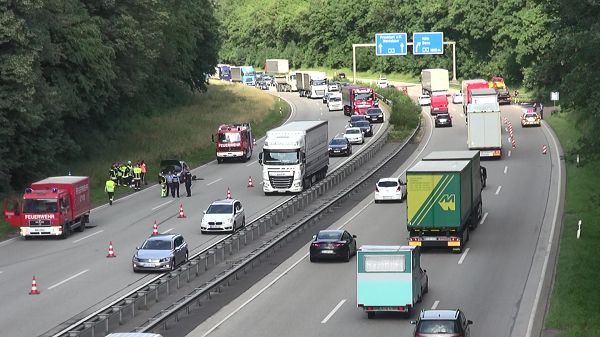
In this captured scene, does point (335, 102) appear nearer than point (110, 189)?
No

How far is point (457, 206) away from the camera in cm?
4716

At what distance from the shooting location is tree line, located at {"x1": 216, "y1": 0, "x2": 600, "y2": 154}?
4178cm

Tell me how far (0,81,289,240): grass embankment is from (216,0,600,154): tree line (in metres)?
24.4

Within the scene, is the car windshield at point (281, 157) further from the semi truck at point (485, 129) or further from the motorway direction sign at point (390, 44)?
the motorway direction sign at point (390, 44)

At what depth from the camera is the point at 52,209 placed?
175 ft

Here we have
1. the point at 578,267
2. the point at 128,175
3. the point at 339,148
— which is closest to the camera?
the point at 578,267

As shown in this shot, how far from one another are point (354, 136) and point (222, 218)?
38697mm

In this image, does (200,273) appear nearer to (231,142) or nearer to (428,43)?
(231,142)

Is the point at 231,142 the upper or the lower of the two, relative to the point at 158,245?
lower

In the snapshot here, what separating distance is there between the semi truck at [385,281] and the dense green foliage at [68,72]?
32608mm

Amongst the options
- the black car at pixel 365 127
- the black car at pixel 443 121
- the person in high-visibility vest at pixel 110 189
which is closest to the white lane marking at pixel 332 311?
the person in high-visibility vest at pixel 110 189

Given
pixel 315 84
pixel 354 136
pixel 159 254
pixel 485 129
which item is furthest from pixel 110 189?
pixel 315 84

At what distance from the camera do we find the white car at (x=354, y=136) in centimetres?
9069

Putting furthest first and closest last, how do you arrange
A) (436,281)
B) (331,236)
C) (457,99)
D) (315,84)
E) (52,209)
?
(315,84) < (457,99) < (52,209) < (331,236) < (436,281)
